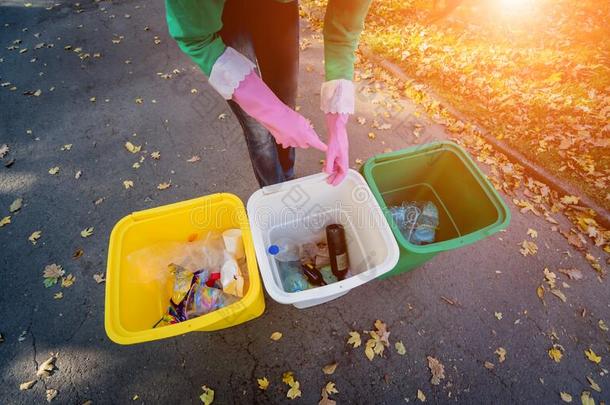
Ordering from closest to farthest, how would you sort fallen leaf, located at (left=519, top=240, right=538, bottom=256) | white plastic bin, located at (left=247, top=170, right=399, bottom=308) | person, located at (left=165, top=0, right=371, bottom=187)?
1. person, located at (left=165, top=0, right=371, bottom=187)
2. white plastic bin, located at (left=247, top=170, right=399, bottom=308)
3. fallen leaf, located at (left=519, top=240, right=538, bottom=256)

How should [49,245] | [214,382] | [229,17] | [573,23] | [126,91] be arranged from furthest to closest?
[573,23]
[126,91]
[49,245]
[214,382]
[229,17]

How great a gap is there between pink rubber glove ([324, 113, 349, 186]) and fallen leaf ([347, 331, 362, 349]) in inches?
48.2

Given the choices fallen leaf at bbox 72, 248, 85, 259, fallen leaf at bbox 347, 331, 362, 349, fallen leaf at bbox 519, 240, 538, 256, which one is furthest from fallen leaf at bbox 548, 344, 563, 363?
fallen leaf at bbox 72, 248, 85, 259

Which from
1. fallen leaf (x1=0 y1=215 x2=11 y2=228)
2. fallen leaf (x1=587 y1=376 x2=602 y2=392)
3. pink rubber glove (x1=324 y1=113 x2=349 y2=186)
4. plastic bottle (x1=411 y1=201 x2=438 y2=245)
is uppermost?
pink rubber glove (x1=324 y1=113 x2=349 y2=186)

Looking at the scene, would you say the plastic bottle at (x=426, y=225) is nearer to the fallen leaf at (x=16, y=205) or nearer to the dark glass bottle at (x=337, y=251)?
the dark glass bottle at (x=337, y=251)

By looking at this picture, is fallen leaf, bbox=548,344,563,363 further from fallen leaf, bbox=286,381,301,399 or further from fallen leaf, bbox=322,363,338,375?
fallen leaf, bbox=286,381,301,399

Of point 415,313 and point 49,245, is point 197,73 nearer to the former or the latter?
point 49,245

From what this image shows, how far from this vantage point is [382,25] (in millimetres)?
5074

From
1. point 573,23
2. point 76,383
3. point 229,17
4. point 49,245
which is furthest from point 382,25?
point 76,383

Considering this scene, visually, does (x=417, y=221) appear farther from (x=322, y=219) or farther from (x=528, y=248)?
(x=528, y=248)

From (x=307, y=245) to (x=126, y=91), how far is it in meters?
3.61

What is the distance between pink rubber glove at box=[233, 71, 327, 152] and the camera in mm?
1344

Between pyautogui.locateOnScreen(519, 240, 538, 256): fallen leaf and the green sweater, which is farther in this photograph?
pyautogui.locateOnScreen(519, 240, 538, 256): fallen leaf

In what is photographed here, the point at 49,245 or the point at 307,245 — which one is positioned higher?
the point at 307,245
